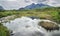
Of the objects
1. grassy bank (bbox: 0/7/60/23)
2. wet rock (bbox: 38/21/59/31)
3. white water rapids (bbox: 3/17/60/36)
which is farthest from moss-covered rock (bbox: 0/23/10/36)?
wet rock (bbox: 38/21/59/31)

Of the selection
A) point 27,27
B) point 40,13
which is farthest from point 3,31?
point 40,13

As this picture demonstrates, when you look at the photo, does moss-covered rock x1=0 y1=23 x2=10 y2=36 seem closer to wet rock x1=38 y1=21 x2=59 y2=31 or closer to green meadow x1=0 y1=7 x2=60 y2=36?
green meadow x1=0 y1=7 x2=60 y2=36

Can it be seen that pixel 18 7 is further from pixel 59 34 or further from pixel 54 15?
pixel 59 34

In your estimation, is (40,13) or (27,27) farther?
(40,13)

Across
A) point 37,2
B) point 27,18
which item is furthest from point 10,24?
point 37,2

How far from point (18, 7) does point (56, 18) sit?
67cm

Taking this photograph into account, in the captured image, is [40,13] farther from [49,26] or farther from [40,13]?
[49,26]

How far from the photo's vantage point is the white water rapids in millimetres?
2331

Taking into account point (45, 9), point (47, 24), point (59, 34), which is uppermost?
point (45, 9)

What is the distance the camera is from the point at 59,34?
7.83 ft

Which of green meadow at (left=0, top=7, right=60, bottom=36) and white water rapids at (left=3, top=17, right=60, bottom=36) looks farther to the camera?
green meadow at (left=0, top=7, right=60, bottom=36)

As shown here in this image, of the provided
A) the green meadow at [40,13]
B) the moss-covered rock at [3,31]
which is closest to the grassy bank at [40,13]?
the green meadow at [40,13]

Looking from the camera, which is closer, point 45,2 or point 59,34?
point 59,34

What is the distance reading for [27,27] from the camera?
236cm
